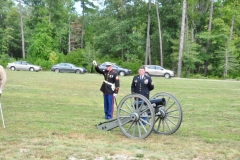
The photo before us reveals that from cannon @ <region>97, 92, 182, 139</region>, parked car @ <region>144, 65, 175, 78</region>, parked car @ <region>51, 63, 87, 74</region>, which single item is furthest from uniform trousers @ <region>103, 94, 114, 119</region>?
parked car @ <region>51, 63, 87, 74</region>

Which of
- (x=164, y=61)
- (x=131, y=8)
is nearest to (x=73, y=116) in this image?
(x=164, y=61)

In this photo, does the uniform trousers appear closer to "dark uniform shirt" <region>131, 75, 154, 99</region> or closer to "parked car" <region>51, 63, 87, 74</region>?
"dark uniform shirt" <region>131, 75, 154, 99</region>

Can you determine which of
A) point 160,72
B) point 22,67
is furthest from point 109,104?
point 22,67

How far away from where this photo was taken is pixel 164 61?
41938 mm

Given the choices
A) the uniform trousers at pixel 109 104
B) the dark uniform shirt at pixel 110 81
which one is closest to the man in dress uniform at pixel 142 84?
the dark uniform shirt at pixel 110 81

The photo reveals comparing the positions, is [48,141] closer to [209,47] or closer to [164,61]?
[209,47]

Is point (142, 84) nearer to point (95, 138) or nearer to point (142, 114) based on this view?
point (142, 114)

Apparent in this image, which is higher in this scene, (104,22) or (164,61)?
(104,22)

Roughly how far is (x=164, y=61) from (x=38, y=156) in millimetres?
37988

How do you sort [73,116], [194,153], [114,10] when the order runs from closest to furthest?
[194,153] → [73,116] → [114,10]

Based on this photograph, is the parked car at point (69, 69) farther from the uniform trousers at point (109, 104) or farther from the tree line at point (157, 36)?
the uniform trousers at point (109, 104)

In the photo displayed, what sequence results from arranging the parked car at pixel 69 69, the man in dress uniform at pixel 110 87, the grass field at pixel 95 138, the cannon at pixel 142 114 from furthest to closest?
the parked car at pixel 69 69, the man in dress uniform at pixel 110 87, the cannon at pixel 142 114, the grass field at pixel 95 138

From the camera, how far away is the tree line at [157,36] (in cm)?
3535

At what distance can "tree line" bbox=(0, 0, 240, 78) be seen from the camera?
3535 centimetres
